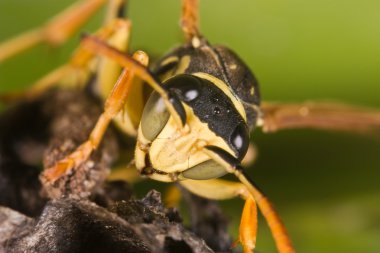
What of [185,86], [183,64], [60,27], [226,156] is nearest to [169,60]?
[183,64]

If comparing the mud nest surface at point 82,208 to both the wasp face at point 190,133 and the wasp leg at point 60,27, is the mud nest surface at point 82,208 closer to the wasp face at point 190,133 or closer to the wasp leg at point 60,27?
the wasp face at point 190,133

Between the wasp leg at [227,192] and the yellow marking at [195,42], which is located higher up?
the yellow marking at [195,42]

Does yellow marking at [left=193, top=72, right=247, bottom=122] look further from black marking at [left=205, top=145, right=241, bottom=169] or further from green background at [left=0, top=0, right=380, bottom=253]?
green background at [left=0, top=0, right=380, bottom=253]

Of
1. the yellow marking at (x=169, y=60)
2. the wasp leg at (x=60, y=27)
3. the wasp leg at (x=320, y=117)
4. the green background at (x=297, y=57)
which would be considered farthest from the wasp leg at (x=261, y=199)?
the wasp leg at (x=60, y=27)

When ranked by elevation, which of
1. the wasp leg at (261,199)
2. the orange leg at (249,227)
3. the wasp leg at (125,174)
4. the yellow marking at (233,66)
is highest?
the yellow marking at (233,66)

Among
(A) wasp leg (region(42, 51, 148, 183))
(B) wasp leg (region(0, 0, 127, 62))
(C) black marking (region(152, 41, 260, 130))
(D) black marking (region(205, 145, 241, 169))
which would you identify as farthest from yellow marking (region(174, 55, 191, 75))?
(B) wasp leg (region(0, 0, 127, 62))

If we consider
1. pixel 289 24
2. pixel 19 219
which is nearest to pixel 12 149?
pixel 19 219
